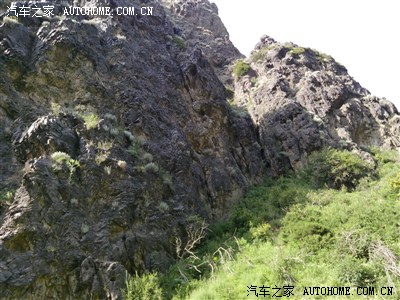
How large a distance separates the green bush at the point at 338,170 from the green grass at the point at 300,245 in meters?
0.24

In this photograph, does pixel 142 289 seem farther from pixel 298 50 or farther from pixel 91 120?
pixel 298 50

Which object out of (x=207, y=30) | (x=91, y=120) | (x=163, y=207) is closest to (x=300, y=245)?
(x=163, y=207)

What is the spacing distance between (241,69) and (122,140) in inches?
986

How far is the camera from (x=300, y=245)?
14.5 metres

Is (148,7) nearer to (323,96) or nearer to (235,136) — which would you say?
(235,136)

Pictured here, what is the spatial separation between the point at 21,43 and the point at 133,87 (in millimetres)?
6219

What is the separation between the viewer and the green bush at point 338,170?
21.7m

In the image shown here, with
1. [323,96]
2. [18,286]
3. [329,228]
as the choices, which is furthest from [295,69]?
[18,286]

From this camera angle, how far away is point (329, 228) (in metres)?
Result: 15.2

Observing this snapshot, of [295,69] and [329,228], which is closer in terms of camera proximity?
[329,228]

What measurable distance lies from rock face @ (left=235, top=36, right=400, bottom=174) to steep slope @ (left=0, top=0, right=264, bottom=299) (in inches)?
160

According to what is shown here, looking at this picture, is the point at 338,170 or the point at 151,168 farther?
the point at 338,170

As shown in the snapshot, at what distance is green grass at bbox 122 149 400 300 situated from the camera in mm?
11719

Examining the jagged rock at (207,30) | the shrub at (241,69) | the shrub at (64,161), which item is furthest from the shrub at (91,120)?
the jagged rock at (207,30)
